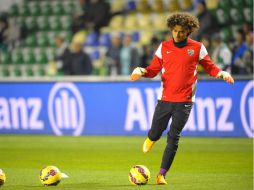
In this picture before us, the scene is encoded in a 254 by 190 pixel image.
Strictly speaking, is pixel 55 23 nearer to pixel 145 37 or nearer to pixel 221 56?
pixel 145 37

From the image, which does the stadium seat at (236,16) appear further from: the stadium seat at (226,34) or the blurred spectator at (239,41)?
the blurred spectator at (239,41)

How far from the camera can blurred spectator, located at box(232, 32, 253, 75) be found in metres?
17.5

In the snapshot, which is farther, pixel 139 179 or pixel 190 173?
pixel 190 173

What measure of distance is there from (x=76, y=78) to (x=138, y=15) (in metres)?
7.09

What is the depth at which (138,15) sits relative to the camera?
24156 millimetres

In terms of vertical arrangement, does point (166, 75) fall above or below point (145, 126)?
above

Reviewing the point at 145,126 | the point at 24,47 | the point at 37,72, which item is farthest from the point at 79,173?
the point at 24,47

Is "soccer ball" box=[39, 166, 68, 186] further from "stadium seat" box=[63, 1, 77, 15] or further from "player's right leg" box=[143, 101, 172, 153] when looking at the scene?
"stadium seat" box=[63, 1, 77, 15]

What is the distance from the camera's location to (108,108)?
1750 centimetres

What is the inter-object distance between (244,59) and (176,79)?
332 inches

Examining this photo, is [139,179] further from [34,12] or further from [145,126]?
[34,12]

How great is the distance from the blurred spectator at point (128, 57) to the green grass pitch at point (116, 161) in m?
3.41

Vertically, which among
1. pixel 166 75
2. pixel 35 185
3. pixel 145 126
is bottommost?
pixel 145 126

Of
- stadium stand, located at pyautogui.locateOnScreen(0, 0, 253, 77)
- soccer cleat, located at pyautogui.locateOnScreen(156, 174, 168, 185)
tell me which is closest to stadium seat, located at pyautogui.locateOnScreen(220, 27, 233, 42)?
stadium stand, located at pyautogui.locateOnScreen(0, 0, 253, 77)
